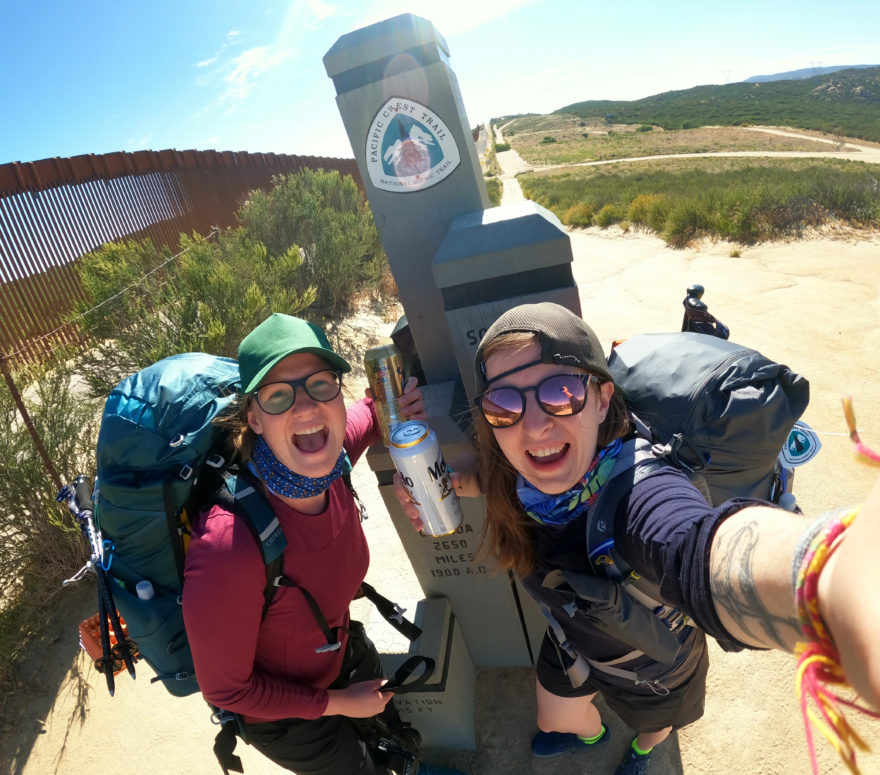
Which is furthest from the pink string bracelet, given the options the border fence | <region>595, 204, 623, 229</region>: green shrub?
<region>595, 204, 623, 229</region>: green shrub

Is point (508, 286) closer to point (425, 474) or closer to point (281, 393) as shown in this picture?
point (425, 474)

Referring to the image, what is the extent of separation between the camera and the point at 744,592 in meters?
0.78

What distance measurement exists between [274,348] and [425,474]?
588 mm

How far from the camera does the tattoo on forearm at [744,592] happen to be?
73cm

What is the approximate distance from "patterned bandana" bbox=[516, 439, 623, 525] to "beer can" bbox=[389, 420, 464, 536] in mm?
261

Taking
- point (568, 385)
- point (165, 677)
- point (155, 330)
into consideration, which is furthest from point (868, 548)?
point (155, 330)

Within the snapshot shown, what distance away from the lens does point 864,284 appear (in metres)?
6.11

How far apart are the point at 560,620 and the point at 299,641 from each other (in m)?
0.83

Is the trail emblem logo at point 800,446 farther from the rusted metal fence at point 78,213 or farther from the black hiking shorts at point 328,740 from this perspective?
the rusted metal fence at point 78,213

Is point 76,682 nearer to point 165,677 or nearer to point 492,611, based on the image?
point 165,677

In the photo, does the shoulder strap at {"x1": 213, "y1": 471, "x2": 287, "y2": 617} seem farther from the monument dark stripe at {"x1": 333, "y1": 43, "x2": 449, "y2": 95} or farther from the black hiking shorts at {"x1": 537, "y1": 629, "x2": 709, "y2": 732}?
the monument dark stripe at {"x1": 333, "y1": 43, "x2": 449, "y2": 95}

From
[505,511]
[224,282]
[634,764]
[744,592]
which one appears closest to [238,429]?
[505,511]

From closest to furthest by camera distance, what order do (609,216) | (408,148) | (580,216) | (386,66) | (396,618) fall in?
(396,618) → (386,66) → (408,148) → (609,216) → (580,216)

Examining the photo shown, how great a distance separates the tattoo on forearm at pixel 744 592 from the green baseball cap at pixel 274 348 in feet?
3.51
